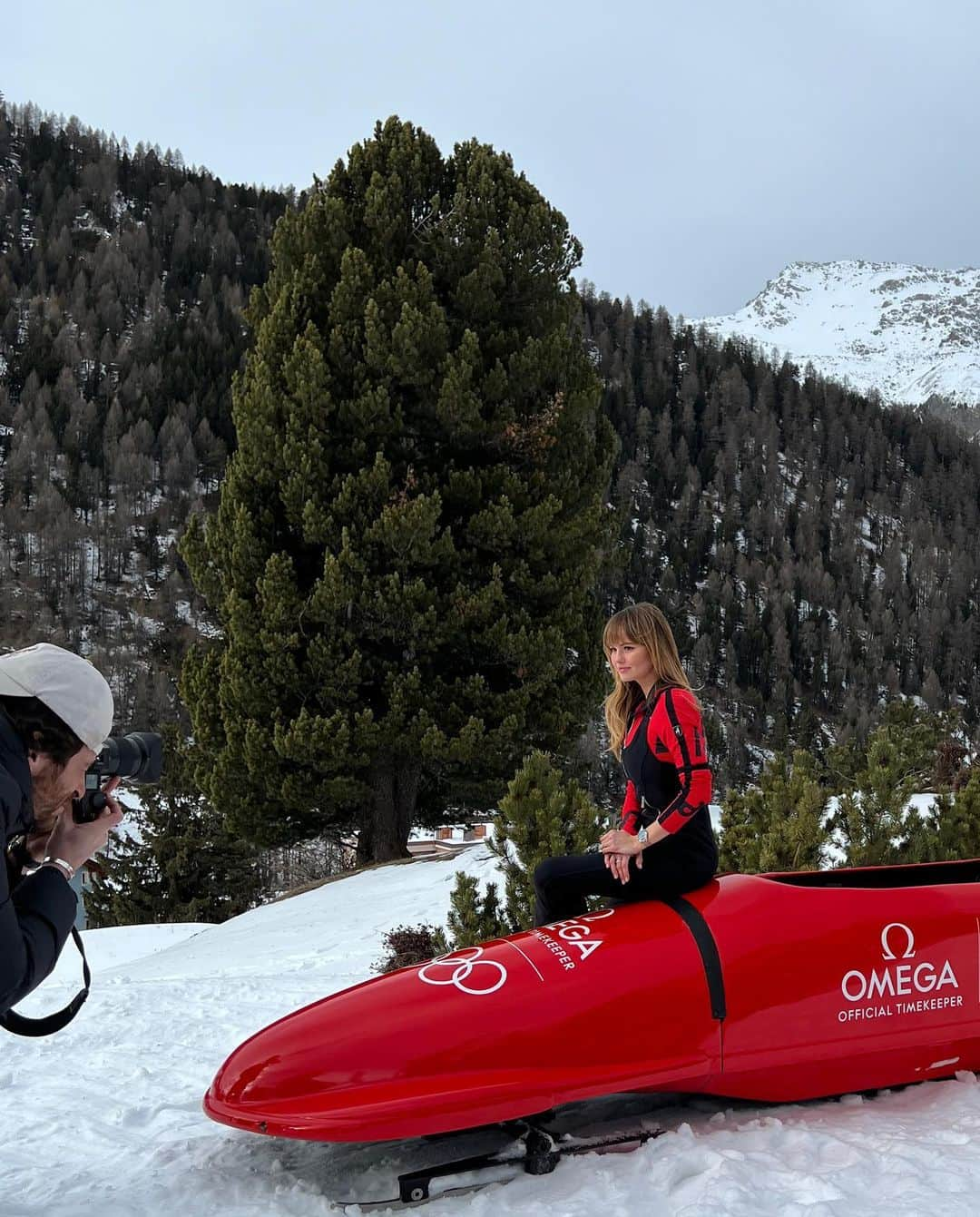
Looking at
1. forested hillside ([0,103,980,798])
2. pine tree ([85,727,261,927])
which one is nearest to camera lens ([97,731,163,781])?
pine tree ([85,727,261,927])

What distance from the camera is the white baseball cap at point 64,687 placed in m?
2.43

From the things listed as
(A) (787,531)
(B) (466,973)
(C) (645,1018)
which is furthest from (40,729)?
(A) (787,531)

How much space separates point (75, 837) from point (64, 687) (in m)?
0.49

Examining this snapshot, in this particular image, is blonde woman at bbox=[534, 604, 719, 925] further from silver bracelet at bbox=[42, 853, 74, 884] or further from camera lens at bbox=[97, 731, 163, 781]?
silver bracelet at bbox=[42, 853, 74, 884]

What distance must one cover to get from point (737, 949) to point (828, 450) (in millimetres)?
137429

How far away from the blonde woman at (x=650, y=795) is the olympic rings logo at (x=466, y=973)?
63 centimetres

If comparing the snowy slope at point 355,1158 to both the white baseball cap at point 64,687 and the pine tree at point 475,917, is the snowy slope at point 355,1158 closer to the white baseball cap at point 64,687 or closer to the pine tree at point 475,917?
the white baseball cap at point 64,687

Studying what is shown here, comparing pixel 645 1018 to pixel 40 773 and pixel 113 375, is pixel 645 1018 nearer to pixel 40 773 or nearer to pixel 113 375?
pixel 40 773

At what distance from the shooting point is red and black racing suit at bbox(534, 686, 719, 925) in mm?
3859

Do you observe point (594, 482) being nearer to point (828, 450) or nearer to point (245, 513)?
point (245, 513)

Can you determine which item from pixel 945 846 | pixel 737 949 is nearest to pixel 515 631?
pixel 945 846

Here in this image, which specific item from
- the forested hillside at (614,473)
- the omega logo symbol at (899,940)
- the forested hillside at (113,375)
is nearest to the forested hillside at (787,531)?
the forested hillside at (614,473)

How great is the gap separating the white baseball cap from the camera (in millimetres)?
148

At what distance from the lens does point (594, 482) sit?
1525 centimetres
